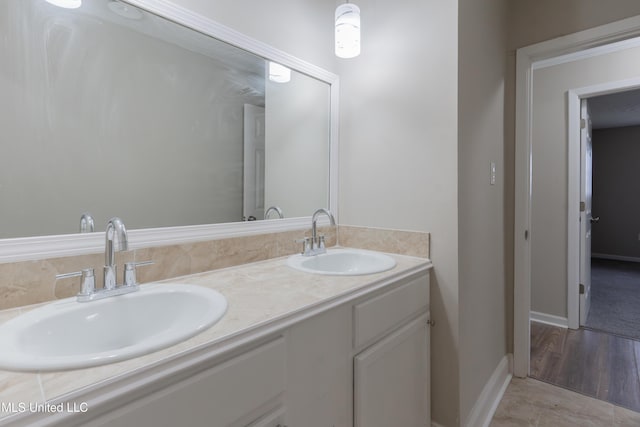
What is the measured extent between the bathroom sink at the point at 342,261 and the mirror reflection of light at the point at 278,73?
921 mm

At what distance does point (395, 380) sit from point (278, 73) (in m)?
1.53

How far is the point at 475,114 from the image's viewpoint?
1.57 m

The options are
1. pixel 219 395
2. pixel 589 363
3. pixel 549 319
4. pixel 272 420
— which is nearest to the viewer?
pixel 219 395

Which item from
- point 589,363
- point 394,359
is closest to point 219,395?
point 394,359

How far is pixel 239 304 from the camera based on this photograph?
2.92 ft

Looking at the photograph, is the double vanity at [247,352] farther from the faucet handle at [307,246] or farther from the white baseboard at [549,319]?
the white baseboard at [549,319]

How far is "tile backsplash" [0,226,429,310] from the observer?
87 cm

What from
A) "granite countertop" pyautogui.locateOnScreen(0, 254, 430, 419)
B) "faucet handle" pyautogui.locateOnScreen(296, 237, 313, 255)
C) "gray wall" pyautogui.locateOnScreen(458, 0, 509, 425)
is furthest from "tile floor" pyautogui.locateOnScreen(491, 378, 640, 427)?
"faucet handle" pyautogui.locateOnScreen(296, 237, 313, 255)

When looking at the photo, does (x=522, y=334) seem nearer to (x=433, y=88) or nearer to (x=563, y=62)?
(x=433, y=88)

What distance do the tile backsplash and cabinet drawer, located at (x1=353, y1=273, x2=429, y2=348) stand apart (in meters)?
0.20

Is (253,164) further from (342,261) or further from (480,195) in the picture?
(480,195)

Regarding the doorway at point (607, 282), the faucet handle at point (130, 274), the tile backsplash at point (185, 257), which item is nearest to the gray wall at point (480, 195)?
the tile backsplash at point (185, 257)

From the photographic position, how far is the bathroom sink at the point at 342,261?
4.86 feet

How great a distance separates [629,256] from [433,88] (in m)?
6.19
